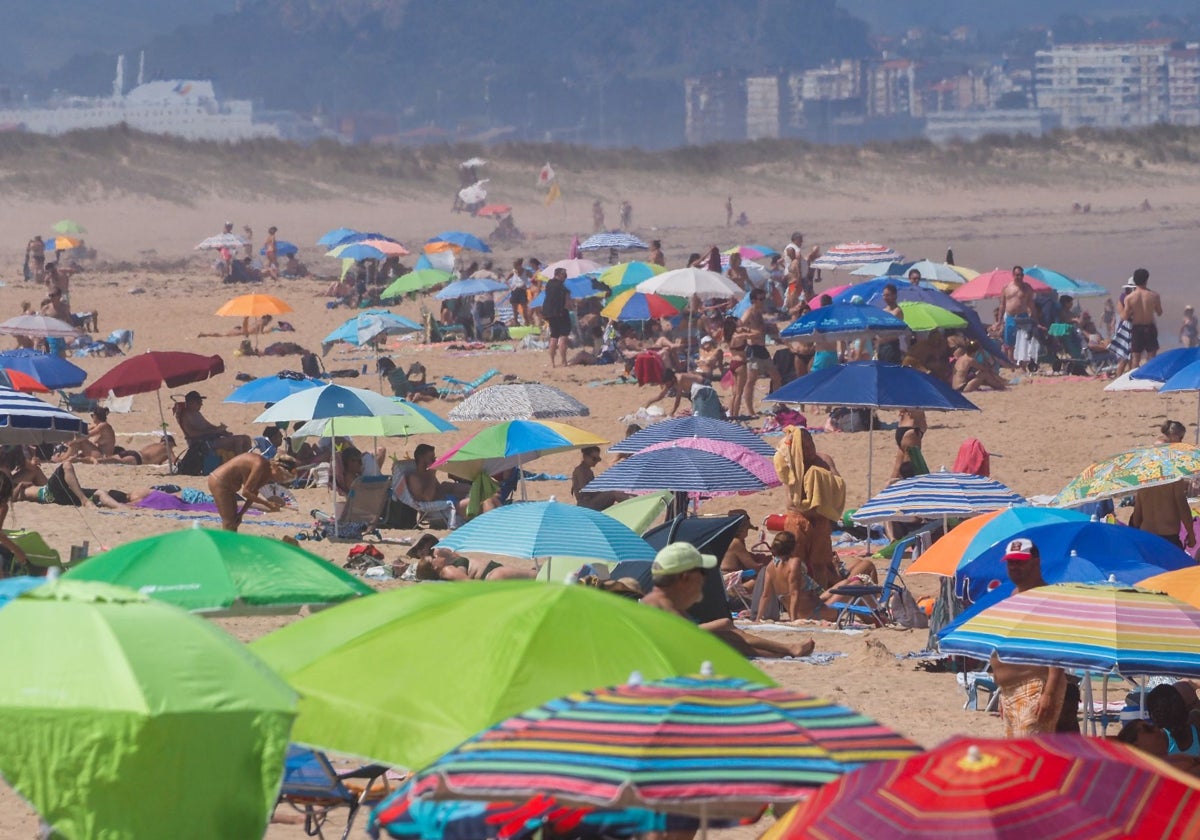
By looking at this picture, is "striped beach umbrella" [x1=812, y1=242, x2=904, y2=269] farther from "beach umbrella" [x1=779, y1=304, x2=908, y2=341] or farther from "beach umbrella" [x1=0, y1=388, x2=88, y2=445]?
"beach umbrella" [x1=0, y1=388, x2=88, y2=445]

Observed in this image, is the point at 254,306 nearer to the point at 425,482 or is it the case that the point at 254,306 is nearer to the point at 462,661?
the point at 425,482

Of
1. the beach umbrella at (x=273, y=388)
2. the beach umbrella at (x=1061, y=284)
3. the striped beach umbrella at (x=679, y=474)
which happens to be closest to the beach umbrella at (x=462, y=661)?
the striped beach umbrella at (x=679, y=474)

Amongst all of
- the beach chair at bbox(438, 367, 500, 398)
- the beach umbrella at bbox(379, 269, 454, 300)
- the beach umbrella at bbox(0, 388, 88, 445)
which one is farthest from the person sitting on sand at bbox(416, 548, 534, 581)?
the beach umbrella at bbox(379, 269, 454, 300)

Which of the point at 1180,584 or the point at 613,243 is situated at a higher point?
the point at 613,243

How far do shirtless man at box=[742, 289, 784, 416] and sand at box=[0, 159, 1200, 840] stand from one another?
1163 millimetres

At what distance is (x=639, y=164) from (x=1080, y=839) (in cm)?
5806

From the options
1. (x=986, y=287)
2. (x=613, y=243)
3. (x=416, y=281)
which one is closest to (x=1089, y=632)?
(x=986, y=287)

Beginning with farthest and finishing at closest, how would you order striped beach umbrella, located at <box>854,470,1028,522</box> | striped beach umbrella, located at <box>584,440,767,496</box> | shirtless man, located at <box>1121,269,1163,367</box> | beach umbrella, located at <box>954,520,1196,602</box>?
shirtless man, located at <box>1121,269,1163,367</box>, striped beach umbrella, located at <box>584,440,767,496</box>, striped beach umbrella, located at <box>854,470,1028,522</box>, beach umbrella, located at <box>954,520,1196,602</box>

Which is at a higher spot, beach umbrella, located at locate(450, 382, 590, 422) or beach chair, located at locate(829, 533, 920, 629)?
beach umbrella, located at locate(450, 382, 590, 422)

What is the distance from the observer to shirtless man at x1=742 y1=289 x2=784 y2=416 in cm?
1769

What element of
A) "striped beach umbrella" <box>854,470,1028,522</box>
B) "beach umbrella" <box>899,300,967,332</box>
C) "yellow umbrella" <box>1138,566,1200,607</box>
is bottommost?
"striped beach umbrella" <box>854,470,1028,522</box>

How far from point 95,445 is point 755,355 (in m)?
5.80

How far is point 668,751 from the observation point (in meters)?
3.85

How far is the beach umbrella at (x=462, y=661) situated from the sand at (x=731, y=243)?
67.3 inches
